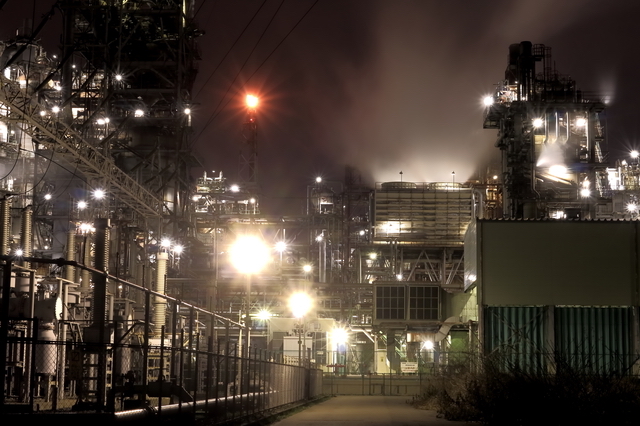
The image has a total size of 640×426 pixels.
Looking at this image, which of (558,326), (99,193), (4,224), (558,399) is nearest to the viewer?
(558,399)

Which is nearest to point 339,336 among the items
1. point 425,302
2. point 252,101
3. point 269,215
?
point 425,302

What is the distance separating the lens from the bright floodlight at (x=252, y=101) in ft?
315

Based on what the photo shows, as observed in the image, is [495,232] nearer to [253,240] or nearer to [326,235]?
[253,240]

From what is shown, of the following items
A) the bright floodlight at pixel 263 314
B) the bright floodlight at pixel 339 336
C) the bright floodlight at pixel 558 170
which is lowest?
the bright floodlight at pixel 339 336

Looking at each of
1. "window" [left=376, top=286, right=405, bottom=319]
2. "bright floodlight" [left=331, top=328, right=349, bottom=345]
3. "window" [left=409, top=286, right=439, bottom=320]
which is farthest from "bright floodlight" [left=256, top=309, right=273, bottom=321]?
"window" [left=409, top=286, right=439, bottom=320]

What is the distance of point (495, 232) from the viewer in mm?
39125

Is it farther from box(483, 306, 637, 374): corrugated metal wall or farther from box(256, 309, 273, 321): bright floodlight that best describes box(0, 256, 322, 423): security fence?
box(256, 309, 273, 321): bright floodlight

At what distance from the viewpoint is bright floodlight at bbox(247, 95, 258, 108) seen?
9606 cm

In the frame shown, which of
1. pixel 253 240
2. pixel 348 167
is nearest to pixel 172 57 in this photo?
pixel 348 167

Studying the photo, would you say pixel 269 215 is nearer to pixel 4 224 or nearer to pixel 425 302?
pixel 425 302

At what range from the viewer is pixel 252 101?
96.6 metres

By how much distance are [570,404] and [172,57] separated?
5937 cm

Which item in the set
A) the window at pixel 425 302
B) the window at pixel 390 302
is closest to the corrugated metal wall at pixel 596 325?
the window at pixel 425 302

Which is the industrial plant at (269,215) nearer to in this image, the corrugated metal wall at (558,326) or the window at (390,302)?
the window at (390,302)
